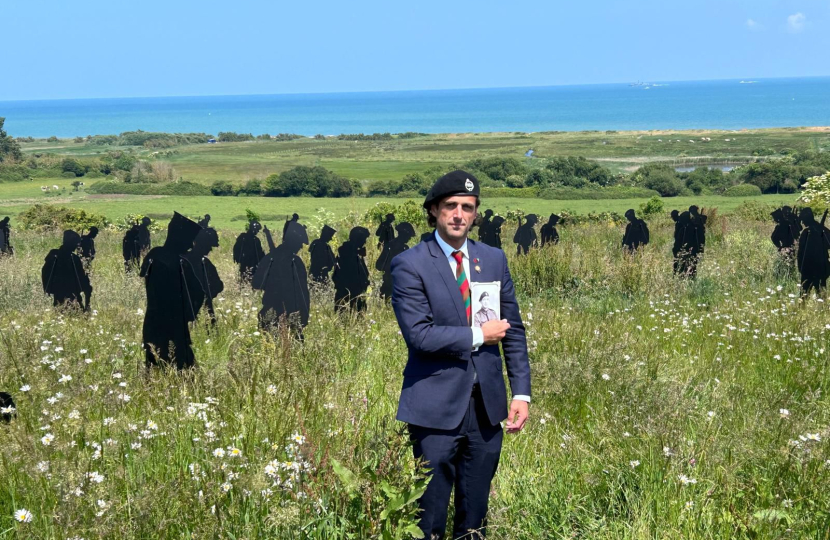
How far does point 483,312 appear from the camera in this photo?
10.9ft

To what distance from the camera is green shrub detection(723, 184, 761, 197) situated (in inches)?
1531

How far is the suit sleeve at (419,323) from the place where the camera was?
10.4 ft

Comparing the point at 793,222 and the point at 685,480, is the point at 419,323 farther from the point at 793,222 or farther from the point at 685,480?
the point at 793,222

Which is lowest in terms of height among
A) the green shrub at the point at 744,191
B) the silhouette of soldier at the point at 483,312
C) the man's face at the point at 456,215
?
the green shrub at the point at 744,191

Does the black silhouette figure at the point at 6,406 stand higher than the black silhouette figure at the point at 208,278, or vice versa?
the black silhouette figure at the point at 208,278

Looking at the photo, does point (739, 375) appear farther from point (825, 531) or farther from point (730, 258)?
point (730, 258)

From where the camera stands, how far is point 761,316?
7969 mm

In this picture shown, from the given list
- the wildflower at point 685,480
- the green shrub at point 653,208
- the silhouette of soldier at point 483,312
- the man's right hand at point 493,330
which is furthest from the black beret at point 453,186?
the green shrub at point 653,208

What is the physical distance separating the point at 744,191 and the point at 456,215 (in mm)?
39721

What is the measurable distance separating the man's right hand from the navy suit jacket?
65 mm

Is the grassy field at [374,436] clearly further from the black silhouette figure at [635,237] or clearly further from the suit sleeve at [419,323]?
the black silhouette figure at [635,237]

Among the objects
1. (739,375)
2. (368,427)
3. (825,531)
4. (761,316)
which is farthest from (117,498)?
(761,316)

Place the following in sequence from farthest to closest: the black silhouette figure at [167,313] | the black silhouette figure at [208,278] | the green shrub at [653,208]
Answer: the green shrub at [653,208], the black silhouette figure at [208,278], the black silhouette figure at [167,313]

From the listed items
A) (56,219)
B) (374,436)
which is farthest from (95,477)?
(56,219)
